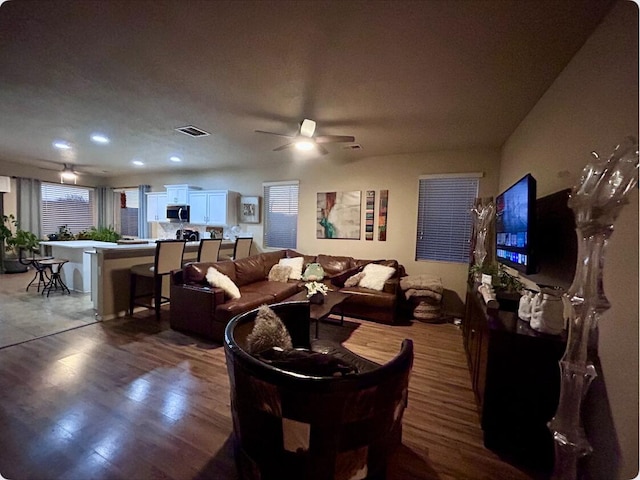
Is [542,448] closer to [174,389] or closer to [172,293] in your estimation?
[174,389]

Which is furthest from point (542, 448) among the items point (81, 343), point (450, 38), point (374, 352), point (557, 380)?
point (81, 343)

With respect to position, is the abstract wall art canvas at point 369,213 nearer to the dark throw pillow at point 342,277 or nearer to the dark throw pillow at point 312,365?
the dark throw pillow at point 342,277

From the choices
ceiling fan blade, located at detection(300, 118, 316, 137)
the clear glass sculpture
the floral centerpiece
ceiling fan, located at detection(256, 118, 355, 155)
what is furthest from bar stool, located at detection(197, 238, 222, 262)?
the clear glass sculpture

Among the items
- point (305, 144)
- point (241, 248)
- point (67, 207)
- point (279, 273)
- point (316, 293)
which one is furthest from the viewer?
point (67, 207)

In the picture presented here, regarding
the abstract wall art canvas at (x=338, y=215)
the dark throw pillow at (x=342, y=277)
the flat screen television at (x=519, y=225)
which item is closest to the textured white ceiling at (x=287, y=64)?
the flat screen television at (x=519, y=225)

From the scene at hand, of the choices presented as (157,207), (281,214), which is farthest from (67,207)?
(281,214)

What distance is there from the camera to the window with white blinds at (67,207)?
286 inches

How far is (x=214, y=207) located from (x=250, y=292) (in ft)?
10.2

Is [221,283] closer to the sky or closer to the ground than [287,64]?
closer to the ground

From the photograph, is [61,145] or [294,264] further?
[294,264]

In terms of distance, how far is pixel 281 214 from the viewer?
5934mm

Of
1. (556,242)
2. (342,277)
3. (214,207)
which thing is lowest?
(342,277)

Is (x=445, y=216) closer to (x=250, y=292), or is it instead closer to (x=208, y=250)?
(x=250, y=292)

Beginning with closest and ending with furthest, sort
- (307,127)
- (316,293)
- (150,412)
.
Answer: (150,412)
(307,127)
(316,293)
